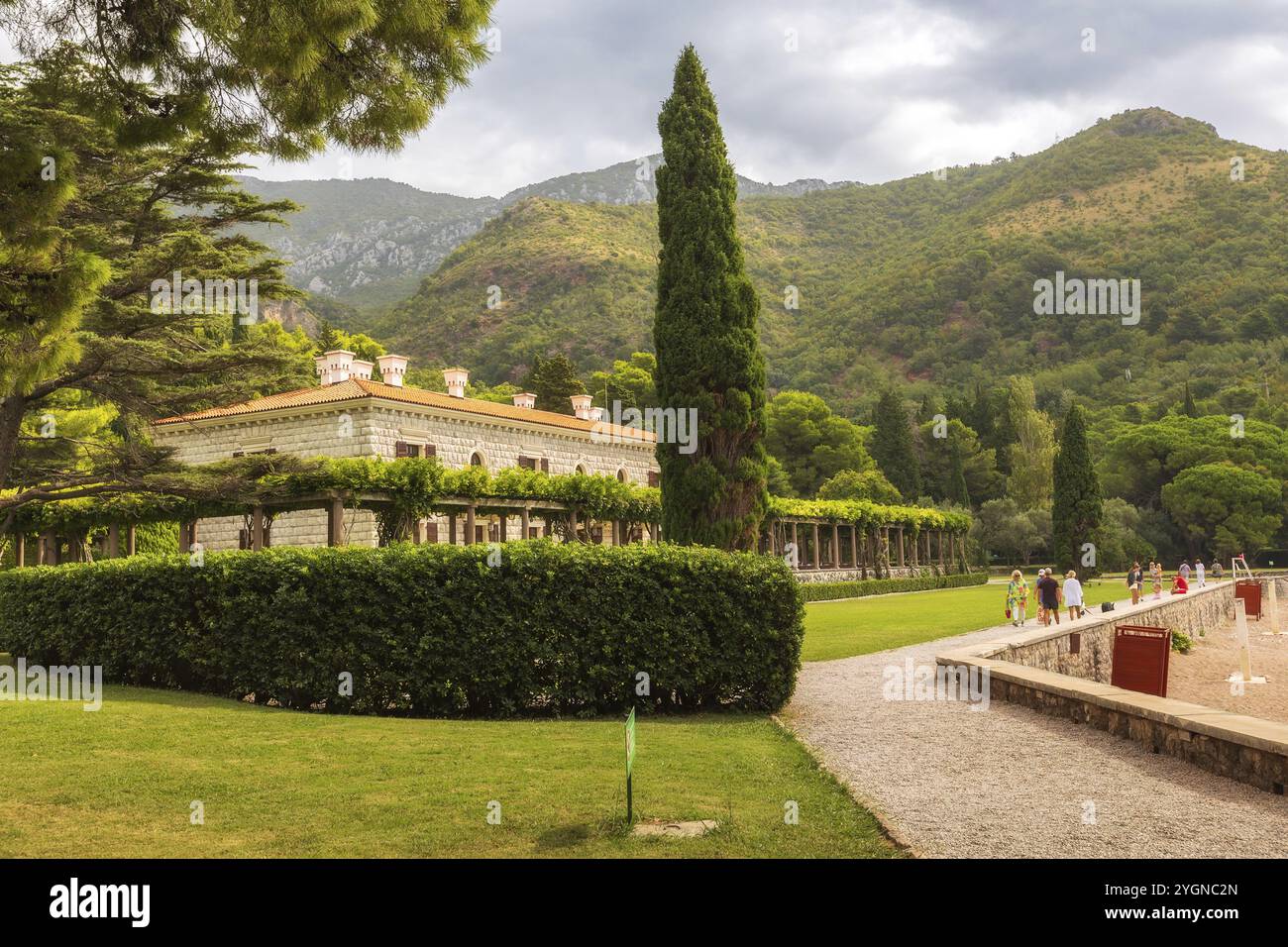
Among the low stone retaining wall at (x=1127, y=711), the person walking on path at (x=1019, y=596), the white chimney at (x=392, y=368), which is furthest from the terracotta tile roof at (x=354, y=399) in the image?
the low stone retaining wall at (x=1127, y=711)

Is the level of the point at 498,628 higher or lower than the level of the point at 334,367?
lower

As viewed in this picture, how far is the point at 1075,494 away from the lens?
172ft

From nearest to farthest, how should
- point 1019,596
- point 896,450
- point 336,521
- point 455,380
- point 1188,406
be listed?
point 1019,596
point 336,521
point 455,380
point 896,450
point 1188,406

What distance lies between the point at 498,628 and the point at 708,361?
7.97 m

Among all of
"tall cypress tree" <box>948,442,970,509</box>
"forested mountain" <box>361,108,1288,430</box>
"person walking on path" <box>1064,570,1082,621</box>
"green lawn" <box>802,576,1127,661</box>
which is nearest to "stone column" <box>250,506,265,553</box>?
"green lawn" <box>802,576,1127,661</box>

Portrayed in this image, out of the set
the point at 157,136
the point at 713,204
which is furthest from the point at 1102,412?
the point at 157,136

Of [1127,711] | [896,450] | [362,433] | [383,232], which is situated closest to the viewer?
[1127,711]

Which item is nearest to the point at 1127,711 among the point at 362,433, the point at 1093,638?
the point at 1093,638

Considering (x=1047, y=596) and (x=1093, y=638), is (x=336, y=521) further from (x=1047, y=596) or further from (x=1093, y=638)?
(x=1093, y=638)

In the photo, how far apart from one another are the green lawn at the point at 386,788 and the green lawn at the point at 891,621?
32.6ft

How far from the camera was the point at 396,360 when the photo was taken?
3756 cm

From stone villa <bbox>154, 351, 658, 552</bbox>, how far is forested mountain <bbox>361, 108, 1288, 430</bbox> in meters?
48.4

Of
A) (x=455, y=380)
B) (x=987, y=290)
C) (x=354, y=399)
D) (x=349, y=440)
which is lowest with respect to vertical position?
(x=349, y=440)

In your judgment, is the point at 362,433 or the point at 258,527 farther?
the point at 362,433
